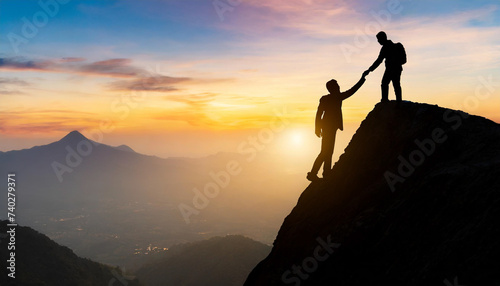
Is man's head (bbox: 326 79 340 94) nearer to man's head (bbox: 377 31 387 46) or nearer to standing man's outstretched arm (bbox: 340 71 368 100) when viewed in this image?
standing man's outstretched arm (bbox: 340 71 368 100)

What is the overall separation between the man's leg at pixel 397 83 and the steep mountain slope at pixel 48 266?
114 meters

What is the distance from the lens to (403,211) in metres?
7.80

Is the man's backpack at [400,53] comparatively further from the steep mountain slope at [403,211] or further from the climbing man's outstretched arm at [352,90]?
the steep mountain slope at [403,211]

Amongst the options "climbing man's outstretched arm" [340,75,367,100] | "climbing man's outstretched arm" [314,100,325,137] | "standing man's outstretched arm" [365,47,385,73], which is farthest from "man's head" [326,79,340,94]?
"standing man's outstretched arm" [365,47,385,73]

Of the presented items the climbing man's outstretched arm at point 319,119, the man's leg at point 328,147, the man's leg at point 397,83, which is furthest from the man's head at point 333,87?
the man's leg at point 397,83

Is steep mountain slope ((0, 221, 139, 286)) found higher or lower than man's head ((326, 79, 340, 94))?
lower

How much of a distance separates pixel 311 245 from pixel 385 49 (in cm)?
883

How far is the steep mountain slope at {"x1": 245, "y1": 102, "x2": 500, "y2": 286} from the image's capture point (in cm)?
591

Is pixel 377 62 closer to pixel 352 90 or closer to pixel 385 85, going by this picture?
pixel 385 85

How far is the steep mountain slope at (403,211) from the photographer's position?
5910 mm

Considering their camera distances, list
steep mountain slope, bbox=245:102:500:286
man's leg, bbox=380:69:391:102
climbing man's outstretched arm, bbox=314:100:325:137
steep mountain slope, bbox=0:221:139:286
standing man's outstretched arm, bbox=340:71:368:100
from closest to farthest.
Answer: steep mountain slope, bbox=245:102:500:286 → man's leg, bbox=380:69:391:102 → standing man's outstretched arm, bbox=340:71:368:100 → climbing man's outstretched arm, bbox=314:100:325:137 → steep mountain slope, bbox=0:221:139:286

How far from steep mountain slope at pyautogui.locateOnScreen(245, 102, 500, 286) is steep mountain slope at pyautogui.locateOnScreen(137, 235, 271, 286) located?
410 ft

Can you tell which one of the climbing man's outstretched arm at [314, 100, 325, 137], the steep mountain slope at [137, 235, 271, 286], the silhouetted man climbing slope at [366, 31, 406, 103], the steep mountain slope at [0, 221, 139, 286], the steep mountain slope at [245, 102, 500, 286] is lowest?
the steep mountain slope at [137, 235, 271, 286]

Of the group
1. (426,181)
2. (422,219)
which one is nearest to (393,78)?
(426,181)
